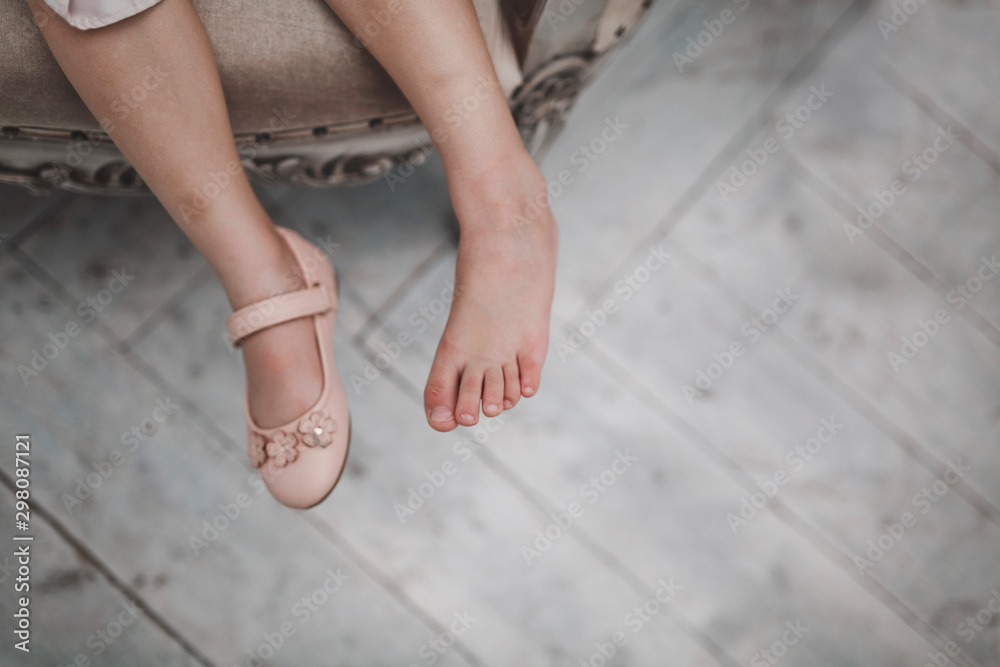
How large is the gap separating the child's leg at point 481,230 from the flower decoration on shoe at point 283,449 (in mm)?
157

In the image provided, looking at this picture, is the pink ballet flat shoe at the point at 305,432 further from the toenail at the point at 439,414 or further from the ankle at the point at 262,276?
the toenail at the point at 439,414

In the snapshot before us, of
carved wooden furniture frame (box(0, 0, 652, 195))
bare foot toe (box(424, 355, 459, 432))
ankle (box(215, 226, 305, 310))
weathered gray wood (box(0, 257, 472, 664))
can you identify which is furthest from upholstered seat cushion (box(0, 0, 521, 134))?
weathered gray wood (box(0, 257, 472, 664))

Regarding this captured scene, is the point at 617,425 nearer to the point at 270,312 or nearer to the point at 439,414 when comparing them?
the point at 439,414

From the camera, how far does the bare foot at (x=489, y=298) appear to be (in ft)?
1.92

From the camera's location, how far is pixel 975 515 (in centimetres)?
88

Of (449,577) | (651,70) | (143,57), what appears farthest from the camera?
(651,70)

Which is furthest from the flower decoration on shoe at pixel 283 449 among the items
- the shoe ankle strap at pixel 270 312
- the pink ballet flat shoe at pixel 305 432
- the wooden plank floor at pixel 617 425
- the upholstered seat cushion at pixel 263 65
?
the upholstered seat cushion at pixel 263 65

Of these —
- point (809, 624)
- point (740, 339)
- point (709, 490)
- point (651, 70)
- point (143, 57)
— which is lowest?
point (809, 624)

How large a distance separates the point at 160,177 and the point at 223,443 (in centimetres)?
43

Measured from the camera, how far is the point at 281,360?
61cm

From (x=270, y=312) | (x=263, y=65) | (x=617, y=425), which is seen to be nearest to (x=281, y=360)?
(x=270, y=312)

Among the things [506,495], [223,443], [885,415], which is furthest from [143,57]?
[885,415]

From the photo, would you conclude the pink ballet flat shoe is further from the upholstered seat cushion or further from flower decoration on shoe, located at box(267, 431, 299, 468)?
the upholstered seat cushion

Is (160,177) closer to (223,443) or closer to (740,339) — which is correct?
(223,443)
